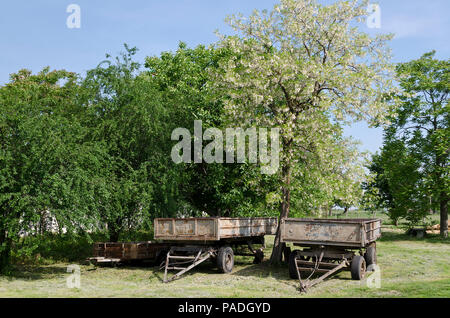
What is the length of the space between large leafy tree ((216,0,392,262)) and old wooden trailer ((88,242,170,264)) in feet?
A: 18.2

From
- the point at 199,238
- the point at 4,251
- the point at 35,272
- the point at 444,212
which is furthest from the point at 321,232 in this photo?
the point at 444,212

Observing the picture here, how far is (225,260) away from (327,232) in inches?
182

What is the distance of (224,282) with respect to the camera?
1546 centimetres

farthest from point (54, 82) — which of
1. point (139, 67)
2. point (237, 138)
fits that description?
point (237, 138)

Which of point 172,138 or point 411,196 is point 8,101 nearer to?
point 172,138

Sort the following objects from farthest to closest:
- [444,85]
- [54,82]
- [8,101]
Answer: [54,82] < [444,85] < [8,101]

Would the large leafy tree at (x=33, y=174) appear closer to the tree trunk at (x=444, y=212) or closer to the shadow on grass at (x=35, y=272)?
the shadow on grass at (x=35, y=272)

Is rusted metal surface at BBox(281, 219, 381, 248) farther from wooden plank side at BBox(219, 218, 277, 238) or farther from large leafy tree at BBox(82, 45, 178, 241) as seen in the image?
large leafy tree at BBox(82, 45, 178, 241)

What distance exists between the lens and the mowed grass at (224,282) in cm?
1298

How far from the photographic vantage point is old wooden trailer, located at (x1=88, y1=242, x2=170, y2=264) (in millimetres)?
19438

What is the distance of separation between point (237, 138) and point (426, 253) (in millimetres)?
13478

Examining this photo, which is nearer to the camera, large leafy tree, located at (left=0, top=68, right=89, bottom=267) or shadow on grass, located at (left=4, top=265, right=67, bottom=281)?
large leafy tree, located at (left=0, top=68, right=89, bottom=267)

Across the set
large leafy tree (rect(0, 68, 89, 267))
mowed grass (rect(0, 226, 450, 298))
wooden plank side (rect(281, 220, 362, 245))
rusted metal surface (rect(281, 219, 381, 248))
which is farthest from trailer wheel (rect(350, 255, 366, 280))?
large leafy tree (rect(0, 68, 89, 267))

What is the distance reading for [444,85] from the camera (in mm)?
35906
